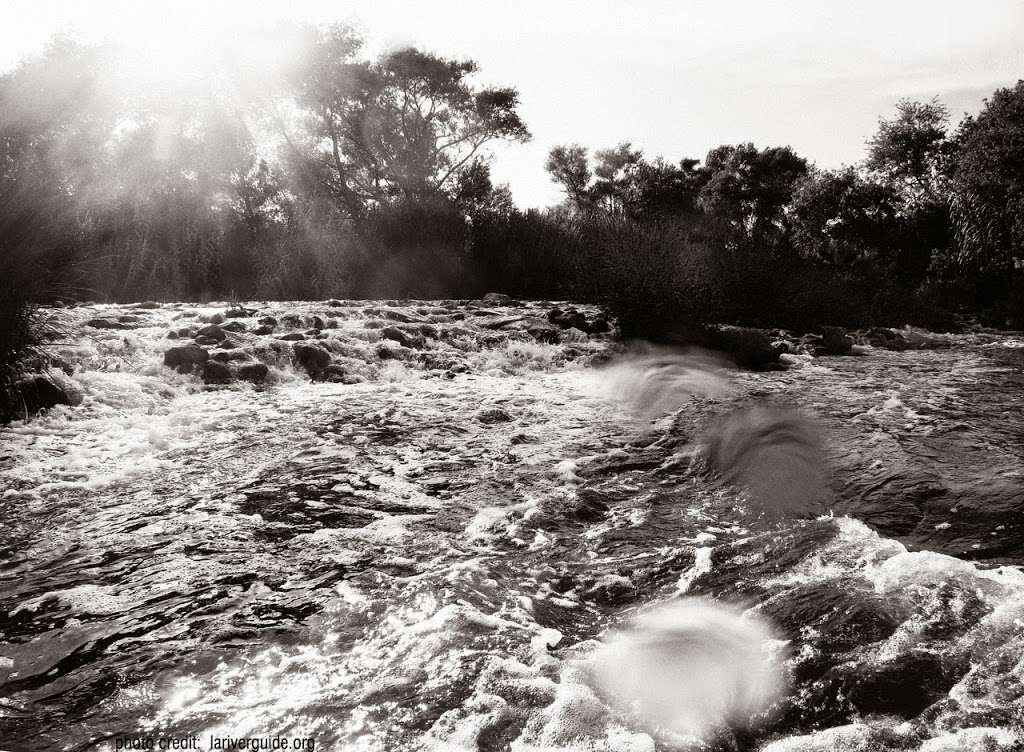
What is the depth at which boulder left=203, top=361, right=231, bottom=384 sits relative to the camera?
22.9ft

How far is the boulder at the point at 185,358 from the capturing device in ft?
Answer: 23.2

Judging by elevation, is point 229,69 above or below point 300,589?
above

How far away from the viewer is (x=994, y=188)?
16484 mm

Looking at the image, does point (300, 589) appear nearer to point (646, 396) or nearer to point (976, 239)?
point (646, 396)

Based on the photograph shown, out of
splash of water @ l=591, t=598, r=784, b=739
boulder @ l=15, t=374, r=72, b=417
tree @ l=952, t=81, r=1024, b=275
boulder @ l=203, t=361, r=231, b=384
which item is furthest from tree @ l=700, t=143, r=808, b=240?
splash of water @ l=591, t=598, r=784, b=739

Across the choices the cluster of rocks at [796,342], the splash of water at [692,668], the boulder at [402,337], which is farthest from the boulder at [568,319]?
the splash of water at [692,668]

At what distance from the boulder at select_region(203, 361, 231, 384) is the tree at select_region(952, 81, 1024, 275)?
17247 millimetres

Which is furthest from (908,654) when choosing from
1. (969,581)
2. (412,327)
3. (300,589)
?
(412,327)

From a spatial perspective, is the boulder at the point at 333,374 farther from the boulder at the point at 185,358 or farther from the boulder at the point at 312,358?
the boulder at the point at 185,358

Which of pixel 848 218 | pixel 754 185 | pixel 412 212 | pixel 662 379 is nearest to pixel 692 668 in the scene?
pixel 662 379

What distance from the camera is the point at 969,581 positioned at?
106 inches

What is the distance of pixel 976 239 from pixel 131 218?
2046cm

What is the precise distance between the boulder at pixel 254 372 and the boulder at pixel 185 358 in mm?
413

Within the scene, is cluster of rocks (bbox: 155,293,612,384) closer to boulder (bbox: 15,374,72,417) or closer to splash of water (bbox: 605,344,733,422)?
boulder (bbox: 15,374,72,417)
